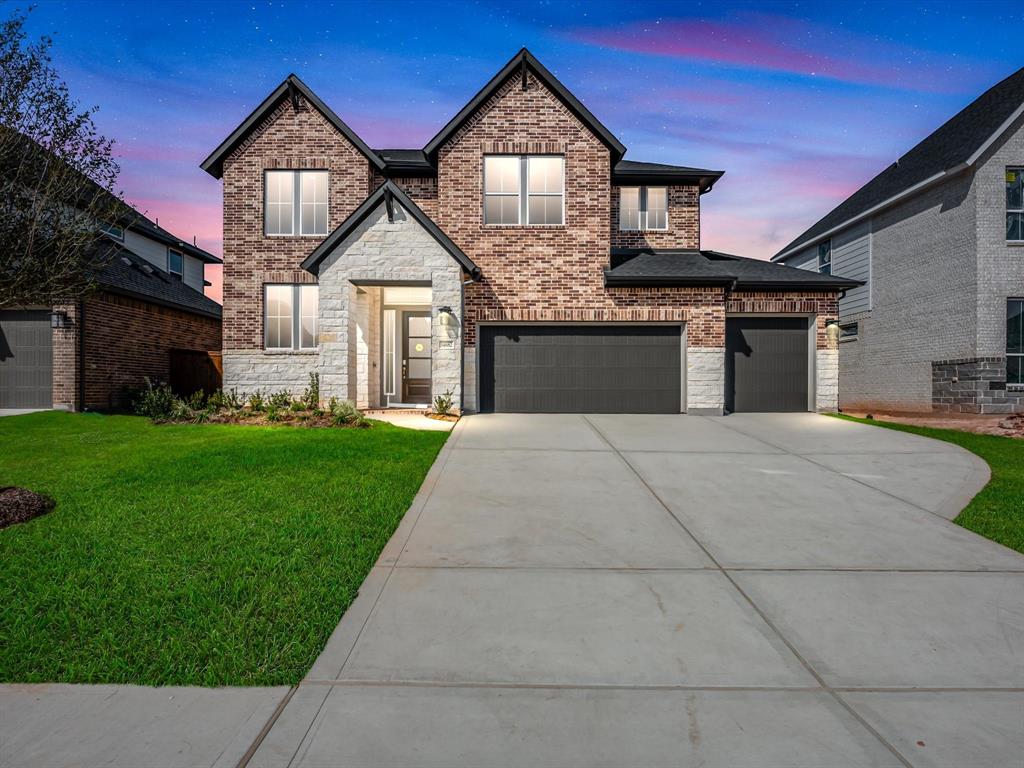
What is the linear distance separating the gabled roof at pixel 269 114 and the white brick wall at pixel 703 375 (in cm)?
1006

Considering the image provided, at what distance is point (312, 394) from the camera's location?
45.3 feet

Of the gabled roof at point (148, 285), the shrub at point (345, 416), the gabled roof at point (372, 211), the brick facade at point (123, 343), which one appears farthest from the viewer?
the gabled roof at point (148, 285)

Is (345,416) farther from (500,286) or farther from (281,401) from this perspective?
(500,286)

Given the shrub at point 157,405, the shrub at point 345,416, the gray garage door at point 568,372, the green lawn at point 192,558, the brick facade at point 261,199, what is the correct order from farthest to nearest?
the brick facade at point 261,199 < the gray garage door at point 568,372 < the shrub at point 157,405 < the shrub at point 345,416 < the green lawn at point 192,558

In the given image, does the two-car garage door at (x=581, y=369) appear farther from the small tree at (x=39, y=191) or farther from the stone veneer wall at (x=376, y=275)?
the small tree at (x=39, y=191)

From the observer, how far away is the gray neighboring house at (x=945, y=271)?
15.2m

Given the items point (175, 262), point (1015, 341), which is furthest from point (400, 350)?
point (1015, 341)

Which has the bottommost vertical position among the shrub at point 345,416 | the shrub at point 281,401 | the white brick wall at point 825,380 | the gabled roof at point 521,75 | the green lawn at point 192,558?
the green lawn at point 192,558

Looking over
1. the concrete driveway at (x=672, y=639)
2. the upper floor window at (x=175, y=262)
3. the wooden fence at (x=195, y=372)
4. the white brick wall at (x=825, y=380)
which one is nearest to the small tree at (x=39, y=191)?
the concrete driveway at (x=672, y=639)

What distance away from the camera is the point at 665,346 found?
1428 cm

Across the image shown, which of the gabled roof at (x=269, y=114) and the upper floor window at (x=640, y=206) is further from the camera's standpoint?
the upper floor window at (x=640, y=206)

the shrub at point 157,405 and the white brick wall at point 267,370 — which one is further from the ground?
the white brick wall at point 267,370

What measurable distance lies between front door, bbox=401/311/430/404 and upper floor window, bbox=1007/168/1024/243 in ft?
55.4

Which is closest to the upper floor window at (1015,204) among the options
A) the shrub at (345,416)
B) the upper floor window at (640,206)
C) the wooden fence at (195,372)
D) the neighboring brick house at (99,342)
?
the upper floor window at (640,206)
